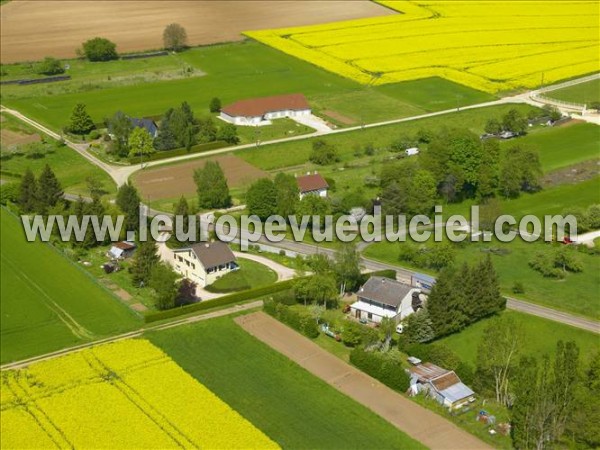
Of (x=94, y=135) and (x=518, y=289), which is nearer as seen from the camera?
(x=518, y=289)

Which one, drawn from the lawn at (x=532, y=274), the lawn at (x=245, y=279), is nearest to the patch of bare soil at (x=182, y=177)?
the lawn at (x=245, y=279)

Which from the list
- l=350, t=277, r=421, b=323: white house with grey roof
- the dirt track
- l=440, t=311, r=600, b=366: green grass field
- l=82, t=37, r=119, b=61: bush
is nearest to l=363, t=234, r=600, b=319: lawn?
l=440, t=311, r=600, b=366: green grass field

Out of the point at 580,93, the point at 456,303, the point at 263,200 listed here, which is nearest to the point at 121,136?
the point at 263,200

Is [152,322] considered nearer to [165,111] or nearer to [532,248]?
[532,248]

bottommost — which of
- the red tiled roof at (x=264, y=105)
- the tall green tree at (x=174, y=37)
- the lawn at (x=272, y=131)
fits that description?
the lawn at (x=272, y=131)

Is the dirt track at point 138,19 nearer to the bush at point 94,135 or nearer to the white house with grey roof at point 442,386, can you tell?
the bush at point 94,135

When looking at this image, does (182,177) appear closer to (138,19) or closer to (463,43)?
(463,43)

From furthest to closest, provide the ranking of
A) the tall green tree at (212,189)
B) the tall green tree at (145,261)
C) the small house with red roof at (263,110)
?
1. the small house with red roof at (263,110)
2. the tall green tree at (212,189)
3. the tall green tree at (145,261)

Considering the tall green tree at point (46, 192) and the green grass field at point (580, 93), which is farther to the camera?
the green grass field at point (580, 93)
